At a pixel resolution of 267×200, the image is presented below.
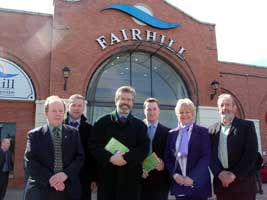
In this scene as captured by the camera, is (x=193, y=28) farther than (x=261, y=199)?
Yes

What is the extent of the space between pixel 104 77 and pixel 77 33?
2.23 m

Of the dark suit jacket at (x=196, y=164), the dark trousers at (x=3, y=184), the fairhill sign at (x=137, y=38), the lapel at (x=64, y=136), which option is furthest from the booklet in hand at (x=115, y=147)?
the fairhill sign at (x=137, y=38)

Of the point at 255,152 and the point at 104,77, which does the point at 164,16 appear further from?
the point at 255,152

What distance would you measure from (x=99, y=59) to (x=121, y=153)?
938 centimetres

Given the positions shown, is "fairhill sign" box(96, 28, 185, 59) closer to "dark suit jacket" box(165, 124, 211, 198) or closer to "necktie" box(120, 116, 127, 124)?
"necktie" box(120, 116, 127, 124)

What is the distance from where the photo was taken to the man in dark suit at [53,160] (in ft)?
11.4

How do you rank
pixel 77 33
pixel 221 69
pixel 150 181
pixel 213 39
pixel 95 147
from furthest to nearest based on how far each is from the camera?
pixel 221 69 < pixel 213 39 < pixel 77 33 < pixel 150 181 < pixel 95 147

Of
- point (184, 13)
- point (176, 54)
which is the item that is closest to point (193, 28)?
point (184, 13)

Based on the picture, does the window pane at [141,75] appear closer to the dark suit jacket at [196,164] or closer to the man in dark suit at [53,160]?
the dark suit jacket at [196,164]

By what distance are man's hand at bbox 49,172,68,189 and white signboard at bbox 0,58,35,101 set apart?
8.94m

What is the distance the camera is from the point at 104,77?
13242 mm

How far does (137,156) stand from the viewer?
3.79 m

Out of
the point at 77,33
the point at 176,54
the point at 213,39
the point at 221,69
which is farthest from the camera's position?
the point at 221,69

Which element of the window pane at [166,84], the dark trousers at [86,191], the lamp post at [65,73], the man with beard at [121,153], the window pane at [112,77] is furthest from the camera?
the window pane at [166,84]
